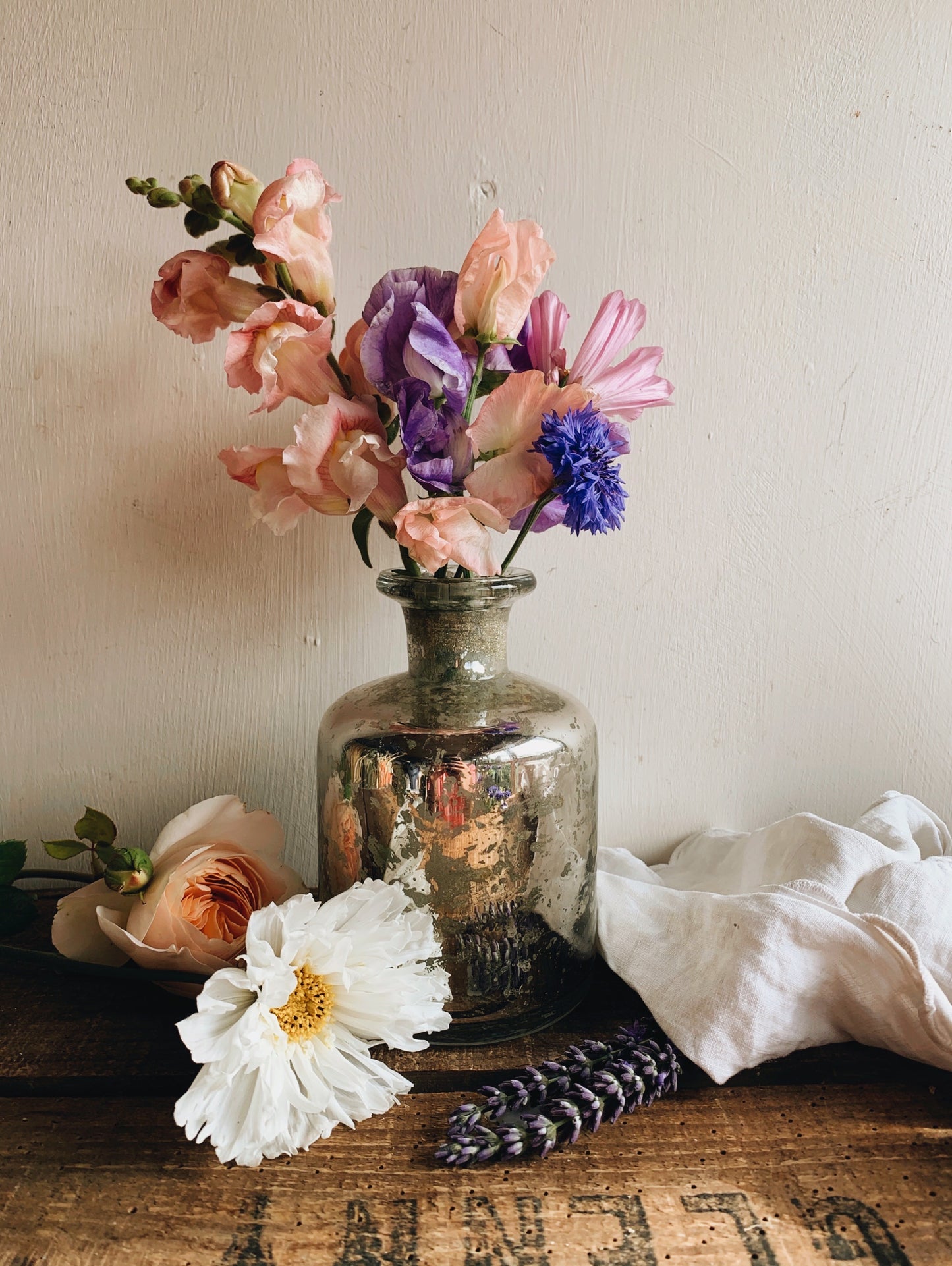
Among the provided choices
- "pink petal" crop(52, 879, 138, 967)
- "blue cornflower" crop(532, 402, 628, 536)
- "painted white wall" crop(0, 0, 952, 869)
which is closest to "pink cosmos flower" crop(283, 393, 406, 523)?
"blue cornflower" crop(532, 402, 628, 536)

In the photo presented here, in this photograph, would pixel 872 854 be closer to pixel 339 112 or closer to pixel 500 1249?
pixel 500 1249

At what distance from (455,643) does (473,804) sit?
0.37 ft

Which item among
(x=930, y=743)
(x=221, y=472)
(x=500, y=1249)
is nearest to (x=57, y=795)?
(x=221, y=472)

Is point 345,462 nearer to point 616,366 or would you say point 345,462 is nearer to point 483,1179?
point 616,366

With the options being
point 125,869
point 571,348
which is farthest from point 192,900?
point 571,348

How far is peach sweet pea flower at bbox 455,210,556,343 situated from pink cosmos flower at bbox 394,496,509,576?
112 mm

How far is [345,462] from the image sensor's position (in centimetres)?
57

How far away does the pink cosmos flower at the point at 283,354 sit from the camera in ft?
1.86

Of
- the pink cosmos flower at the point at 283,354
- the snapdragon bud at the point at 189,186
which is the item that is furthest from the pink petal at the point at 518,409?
the snapdragon bud at the point at 189,186

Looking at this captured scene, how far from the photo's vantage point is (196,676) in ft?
2.72

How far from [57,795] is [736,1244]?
650mm

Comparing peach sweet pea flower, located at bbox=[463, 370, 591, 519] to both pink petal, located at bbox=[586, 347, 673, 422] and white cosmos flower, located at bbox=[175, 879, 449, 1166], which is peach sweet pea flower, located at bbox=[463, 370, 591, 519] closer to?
pink petal, located at bbox=[586, 347, 673, 422]

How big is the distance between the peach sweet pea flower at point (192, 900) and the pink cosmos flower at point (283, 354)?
0.30 m

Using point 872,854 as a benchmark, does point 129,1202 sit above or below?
below
